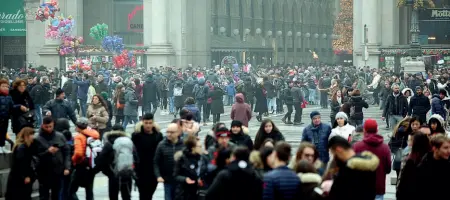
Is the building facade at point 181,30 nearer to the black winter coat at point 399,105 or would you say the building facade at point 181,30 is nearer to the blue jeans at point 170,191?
the black winter coat at point 399,105

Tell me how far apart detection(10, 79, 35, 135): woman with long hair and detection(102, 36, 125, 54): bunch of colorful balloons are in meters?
34.8

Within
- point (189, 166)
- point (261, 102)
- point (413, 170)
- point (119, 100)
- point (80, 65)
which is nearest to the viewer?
point (413, 170)

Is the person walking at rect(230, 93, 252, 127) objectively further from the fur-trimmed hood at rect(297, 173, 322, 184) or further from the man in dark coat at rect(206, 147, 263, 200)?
the fur-trimmed hood at rect(297, 173, 322, 184)

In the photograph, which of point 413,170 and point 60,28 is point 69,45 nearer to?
point 60,28

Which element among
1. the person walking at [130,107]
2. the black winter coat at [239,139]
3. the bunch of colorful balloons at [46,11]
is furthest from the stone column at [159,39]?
the black winter coat at [239,139]

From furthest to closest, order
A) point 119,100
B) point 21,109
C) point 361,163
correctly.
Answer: point 119,100, point 21,109, point 361,163

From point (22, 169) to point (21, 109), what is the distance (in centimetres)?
327

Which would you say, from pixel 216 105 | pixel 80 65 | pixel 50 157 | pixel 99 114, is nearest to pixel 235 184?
pixel 50 157

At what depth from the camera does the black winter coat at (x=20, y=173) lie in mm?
14867

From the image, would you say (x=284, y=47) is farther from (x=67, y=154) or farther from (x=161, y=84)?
(x=67, y=154)

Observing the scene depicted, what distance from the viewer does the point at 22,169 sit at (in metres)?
14.9

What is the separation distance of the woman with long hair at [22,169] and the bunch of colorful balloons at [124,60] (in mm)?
38805

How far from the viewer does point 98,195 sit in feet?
61.0

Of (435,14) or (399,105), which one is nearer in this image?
(399,105)
